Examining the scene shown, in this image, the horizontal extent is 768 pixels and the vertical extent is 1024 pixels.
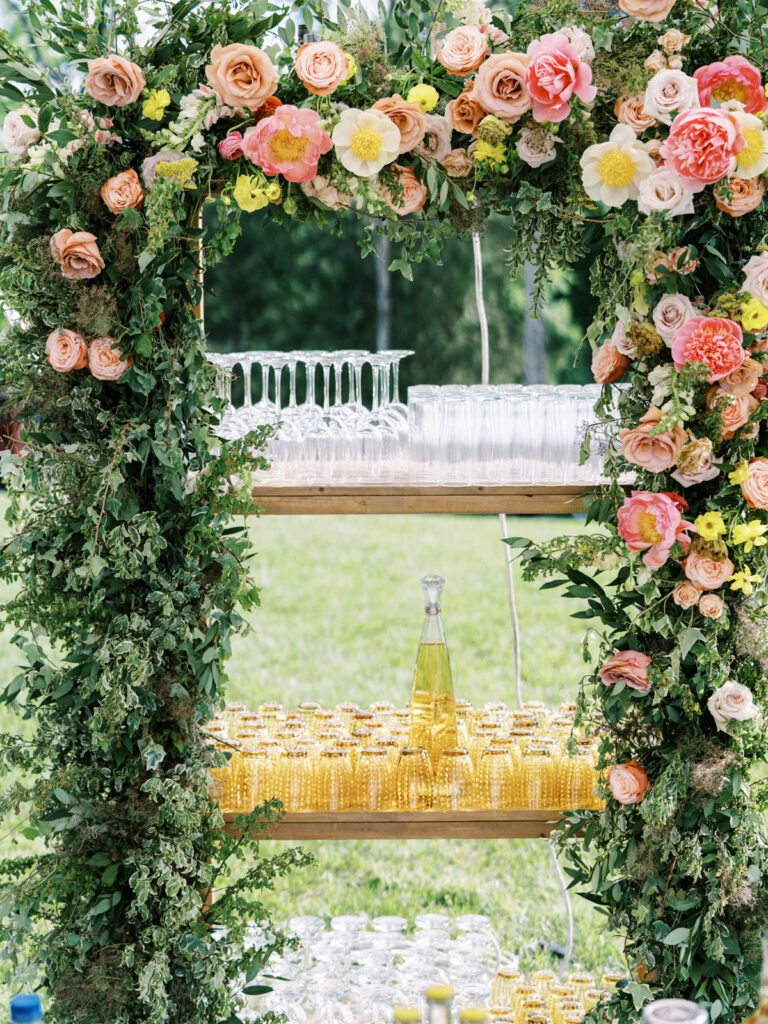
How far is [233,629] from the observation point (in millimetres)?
2094

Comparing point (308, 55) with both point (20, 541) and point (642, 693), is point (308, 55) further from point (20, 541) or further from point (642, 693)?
point (642, 693)

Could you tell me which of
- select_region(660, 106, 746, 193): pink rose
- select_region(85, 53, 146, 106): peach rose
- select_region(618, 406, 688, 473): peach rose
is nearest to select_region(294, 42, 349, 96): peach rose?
select_region(85, 53, 146, 106): peach rose

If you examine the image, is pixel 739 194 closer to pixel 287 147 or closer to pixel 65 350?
pixel 287 147

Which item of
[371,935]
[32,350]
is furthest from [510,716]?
[32,350]

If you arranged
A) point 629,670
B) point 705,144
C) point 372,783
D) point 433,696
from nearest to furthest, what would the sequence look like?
point 705,144 < point 629,670 < point 372,783 < point 433,696

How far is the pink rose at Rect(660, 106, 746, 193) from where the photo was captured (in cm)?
176

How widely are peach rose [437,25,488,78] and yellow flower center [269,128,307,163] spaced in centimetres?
29

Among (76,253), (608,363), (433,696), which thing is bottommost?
(433,696)

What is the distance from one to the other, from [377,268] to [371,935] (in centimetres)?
763

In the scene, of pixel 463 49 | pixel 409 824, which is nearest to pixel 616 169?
pixel 463 49

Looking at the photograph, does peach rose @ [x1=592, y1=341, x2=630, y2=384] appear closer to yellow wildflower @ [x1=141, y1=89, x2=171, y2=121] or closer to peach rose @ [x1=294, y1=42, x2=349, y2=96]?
peach rose @ [x1=294, y1=42, x2=349, y2=96]

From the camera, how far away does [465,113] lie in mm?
1945

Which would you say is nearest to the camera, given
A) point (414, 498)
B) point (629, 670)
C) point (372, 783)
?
point (629, 670)

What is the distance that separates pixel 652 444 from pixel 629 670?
1.32ft
